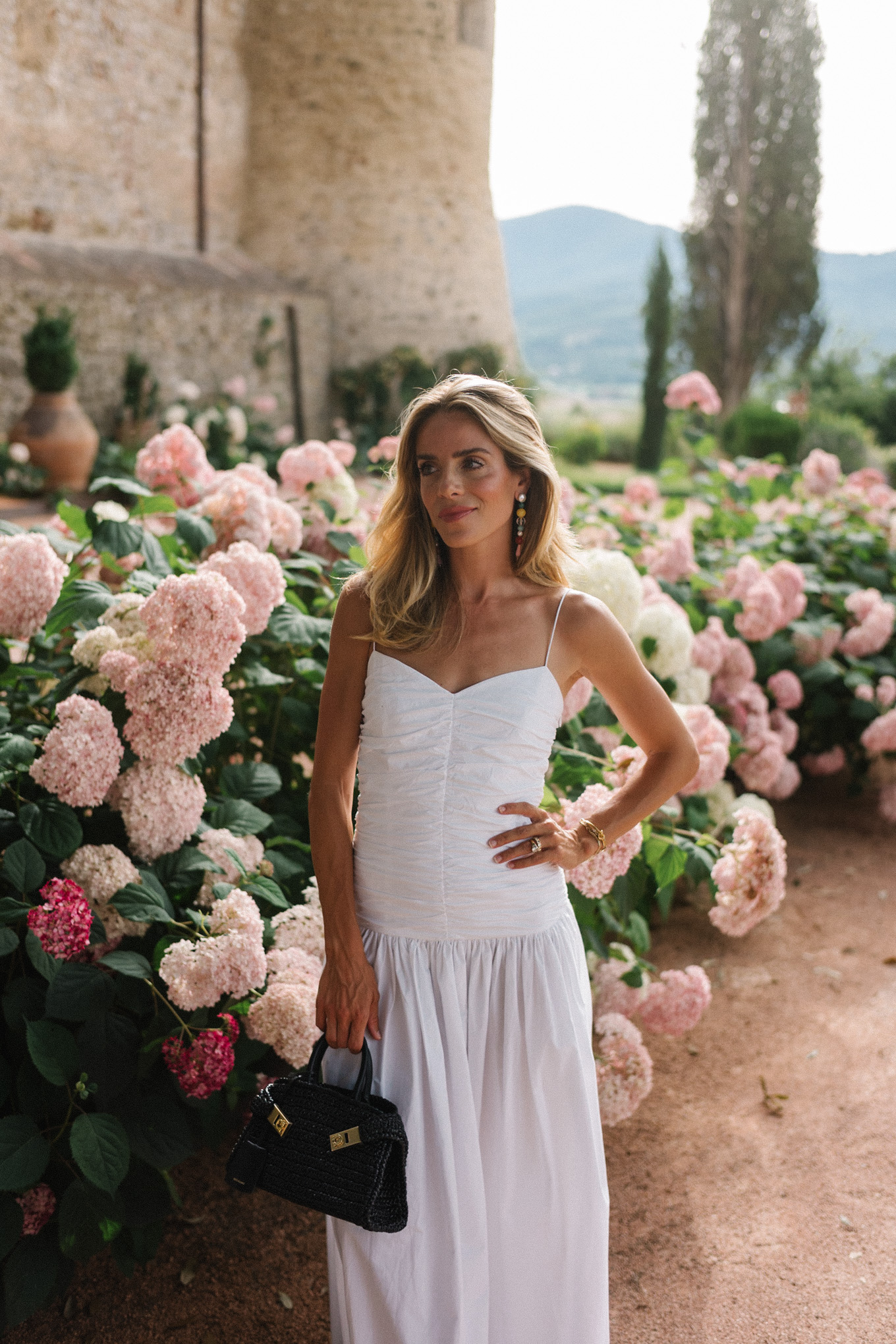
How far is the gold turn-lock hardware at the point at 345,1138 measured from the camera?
1414mm

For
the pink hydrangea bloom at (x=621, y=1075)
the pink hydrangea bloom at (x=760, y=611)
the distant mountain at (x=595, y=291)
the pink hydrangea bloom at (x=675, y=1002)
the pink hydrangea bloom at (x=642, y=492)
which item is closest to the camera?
the pink hydrangea bloom at (x=621, y=1075)

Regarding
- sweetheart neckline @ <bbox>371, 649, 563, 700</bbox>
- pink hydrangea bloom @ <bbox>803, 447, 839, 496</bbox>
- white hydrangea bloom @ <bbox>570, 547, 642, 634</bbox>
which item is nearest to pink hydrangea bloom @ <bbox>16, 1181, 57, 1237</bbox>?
sweetheart neckline @ <bbox>371, 649, 563, 700</bbox>

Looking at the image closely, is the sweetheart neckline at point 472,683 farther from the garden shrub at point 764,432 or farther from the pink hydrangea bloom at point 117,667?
the garden shrub at point 764,432

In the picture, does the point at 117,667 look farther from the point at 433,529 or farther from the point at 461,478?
the point at 461,478

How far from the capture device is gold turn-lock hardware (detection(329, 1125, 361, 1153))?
1.41 meters

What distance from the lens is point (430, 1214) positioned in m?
1.55

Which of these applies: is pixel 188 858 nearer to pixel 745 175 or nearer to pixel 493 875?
pixel 493 875

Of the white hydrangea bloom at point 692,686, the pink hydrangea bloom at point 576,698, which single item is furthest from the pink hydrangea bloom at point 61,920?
the white hydrangea bloom at point 692,686

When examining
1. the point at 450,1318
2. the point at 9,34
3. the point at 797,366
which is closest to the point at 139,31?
the point at 9,34

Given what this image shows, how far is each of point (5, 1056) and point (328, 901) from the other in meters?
0.75

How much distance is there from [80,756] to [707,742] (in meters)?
1.60

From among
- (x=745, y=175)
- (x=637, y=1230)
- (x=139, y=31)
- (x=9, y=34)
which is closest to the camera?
(x=637, y=1230)

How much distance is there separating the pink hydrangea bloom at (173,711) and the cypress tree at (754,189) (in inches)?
873

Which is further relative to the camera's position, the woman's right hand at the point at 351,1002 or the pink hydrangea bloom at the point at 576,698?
the pink hydrangea bloom at the point at 576,698
